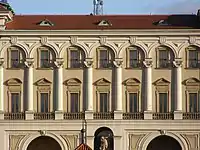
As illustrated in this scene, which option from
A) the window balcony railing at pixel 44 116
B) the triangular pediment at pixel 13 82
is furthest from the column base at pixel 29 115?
the triangular pediment at pixel 13 82

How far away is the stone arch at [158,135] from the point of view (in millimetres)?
79500

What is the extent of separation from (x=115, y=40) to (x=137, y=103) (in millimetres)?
6088

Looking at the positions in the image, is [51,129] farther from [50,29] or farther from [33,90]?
[50,29]

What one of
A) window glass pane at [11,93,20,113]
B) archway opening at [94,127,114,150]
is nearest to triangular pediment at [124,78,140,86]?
archway opening at [94,127,114,150]

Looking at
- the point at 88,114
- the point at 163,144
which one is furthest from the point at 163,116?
the point at 88,114

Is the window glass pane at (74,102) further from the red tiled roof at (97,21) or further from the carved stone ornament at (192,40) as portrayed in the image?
the carved stone ornament at (192,40)

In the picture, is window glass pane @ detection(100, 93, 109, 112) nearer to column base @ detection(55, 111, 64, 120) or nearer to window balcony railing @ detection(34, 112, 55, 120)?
column base @ detection(55, 111, 64, 120)

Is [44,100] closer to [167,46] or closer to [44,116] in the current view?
[44,116]

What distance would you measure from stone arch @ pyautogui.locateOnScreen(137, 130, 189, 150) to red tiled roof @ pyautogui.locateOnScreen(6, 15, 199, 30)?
10.0m

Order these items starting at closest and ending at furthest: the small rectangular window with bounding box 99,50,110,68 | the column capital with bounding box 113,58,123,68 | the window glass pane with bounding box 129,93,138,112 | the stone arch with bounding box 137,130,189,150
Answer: the stone arch with bounding box 137,130,189,150, the window glass pane with bounding box 129,93,138,112, the column capital with bounding box 113,58,123,68, the small rectangular window with bounding box 99,50,110,68

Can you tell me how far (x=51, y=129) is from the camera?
79688mm

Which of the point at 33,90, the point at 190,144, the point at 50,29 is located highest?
the point at 50,29

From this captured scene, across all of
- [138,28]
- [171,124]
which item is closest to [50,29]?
[138,28]

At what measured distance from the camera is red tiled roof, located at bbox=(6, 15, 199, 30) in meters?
82.3
